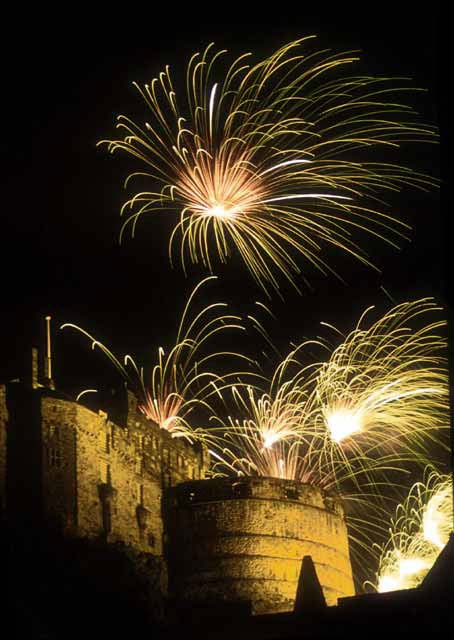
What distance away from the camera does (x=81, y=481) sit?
52.9 metres

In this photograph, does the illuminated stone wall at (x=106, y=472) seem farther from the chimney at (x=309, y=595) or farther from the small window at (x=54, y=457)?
the chimney at (x=309, y=595)

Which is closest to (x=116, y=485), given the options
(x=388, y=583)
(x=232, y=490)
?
(x=232, y=490)

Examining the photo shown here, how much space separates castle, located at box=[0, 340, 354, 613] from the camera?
51219mm

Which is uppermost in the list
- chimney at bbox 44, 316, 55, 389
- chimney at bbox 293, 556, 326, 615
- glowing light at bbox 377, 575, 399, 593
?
chimney at bbox 44, 316, 55, 389

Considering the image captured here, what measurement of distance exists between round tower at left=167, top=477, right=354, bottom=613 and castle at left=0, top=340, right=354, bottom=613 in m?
0.05

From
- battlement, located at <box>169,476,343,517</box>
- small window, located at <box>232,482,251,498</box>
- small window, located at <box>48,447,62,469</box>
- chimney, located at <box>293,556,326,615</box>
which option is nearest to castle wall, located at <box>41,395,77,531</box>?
small window, located at <box>48,447,62,469</box>

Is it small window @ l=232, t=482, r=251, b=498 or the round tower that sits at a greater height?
small window @ l=232, t=482, r=251, b=498

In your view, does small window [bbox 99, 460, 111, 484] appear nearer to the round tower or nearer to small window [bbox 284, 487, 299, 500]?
the round tower

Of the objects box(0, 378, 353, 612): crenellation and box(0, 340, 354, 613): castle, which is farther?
box(0, 378, 353, 612): crenellation

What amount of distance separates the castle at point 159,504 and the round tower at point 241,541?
0.05m

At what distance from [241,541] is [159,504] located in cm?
417

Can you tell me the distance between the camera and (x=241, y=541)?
59.4 metres

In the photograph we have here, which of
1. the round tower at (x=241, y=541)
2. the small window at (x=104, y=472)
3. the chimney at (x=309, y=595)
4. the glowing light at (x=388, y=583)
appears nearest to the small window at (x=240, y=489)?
the round tower at (x=241, y=541)

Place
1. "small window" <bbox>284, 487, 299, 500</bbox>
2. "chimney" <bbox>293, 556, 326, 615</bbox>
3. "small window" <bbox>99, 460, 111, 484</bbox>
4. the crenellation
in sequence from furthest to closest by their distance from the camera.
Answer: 1. "small window" <bbox>284, 487, 299, 500</bbox>
2. "small window" <bbox>99, 460, 111, 484</bbox>
3. the crenellation
4. "chimney" <bbox>293, 556, 326, 615</bbox>
